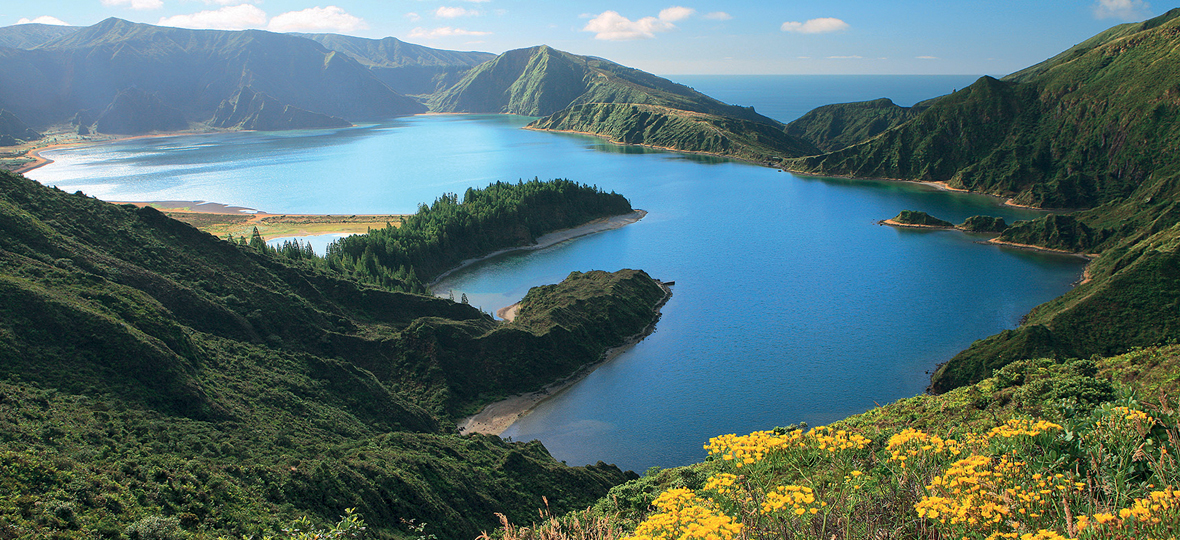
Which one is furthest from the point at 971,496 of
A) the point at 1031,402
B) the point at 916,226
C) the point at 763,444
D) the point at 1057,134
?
the point at 1057,134

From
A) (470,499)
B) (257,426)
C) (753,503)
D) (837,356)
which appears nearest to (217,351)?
(257,426)

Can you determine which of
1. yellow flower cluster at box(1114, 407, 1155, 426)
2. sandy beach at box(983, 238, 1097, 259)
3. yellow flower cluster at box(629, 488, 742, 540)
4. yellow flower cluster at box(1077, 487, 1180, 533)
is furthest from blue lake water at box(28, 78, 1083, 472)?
yellow flower cluster at box(1077, 487, 1180, 533)

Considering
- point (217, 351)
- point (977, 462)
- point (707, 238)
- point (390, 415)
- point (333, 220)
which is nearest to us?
point (977, 462)

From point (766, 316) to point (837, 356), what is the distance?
11.4m

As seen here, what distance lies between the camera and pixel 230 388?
112 feet

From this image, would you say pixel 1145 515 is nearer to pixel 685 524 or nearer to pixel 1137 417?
pixel 1137 417

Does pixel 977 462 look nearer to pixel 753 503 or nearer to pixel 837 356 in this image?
pixel 753 503

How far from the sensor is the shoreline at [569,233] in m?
90.5

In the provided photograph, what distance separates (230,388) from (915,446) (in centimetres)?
3328

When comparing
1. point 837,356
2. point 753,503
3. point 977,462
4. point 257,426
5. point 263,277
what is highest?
point 977,462

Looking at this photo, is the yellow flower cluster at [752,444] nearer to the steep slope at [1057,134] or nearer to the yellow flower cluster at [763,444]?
the yellow flower cluster at [763,444]

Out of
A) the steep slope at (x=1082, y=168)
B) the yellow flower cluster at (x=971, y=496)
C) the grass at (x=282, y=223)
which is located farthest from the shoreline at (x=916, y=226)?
the yellow flower cluster at (x=971, y=496)

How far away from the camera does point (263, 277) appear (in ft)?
164

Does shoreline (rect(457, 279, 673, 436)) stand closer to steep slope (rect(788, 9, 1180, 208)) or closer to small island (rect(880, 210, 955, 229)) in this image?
small island (rect(880, 210, 955, 229))
